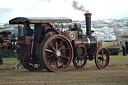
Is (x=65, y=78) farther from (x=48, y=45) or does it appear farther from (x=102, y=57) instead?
(x=102, y=57)

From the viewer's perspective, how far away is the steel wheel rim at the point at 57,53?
433 inches

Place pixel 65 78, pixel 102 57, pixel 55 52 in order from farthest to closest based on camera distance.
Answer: pixel 102 57 < pixel 55 52 < pixel 65 78

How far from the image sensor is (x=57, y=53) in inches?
439

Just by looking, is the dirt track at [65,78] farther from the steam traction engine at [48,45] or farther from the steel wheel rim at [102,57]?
the steel wheel rim at [102,57]

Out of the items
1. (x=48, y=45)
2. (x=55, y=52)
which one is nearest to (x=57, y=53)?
(x=55, y=52)

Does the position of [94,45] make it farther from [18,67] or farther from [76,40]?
[18,67]

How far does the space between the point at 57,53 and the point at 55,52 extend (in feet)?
0.28

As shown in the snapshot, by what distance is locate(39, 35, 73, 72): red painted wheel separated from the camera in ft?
35.0

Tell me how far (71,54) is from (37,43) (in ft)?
4.61

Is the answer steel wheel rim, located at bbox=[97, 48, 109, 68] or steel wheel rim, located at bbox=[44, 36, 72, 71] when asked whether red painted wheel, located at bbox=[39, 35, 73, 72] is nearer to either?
steel wheel rim, located at bbox=[44, 36, 72, 71]

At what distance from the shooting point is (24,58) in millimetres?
11531

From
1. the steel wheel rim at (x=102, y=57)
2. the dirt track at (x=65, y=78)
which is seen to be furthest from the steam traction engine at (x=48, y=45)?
the dirt track at (x=65, y=78)

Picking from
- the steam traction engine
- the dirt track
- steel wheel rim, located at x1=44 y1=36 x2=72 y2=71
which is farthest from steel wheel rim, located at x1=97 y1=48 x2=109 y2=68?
the dirt track

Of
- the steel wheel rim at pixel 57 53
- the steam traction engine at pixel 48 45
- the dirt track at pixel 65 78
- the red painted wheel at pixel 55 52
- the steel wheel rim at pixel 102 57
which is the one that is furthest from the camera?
the steel wheel rim at pixel 102 57
